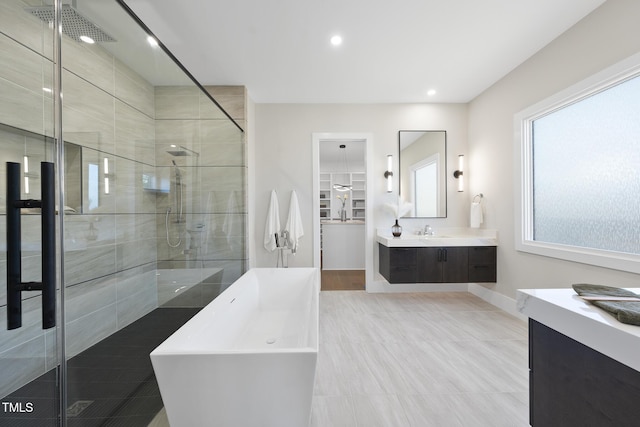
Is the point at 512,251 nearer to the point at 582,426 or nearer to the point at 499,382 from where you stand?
the point at 499,382

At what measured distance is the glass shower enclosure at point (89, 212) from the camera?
0.89 meters

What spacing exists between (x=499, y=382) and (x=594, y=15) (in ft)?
9.01

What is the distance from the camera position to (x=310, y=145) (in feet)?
12.2

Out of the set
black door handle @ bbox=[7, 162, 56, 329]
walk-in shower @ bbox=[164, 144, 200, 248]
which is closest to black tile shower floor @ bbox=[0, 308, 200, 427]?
black door handle @ bbox=[7, 162, 56, 329]

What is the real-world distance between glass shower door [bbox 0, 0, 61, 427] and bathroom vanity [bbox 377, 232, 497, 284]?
292 cm

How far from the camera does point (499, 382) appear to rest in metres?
1.76

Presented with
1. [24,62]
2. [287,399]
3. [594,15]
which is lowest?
[287,399]

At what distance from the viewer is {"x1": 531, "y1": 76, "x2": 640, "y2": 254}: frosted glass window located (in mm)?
1860

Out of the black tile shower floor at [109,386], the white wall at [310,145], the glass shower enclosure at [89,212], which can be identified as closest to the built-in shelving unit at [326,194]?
the white wall at [310,145]

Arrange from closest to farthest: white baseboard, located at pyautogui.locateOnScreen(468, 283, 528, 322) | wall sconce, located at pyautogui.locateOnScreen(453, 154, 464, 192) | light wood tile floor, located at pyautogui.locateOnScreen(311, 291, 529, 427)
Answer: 1. light wood tile floor, located at pyautogui.locateOnScreen(311, 291, 529, 427)
2. white baseboard, located at pyautogui.locateOnScreen(468, 283, 528, 322)
3. wall sconce, located at pyautogui.locateOnScreen(453, 154, 464, 192)

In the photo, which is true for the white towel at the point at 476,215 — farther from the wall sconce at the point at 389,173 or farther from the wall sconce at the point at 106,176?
the wall sconce at the point at 106,176

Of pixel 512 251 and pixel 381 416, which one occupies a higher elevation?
pixel 512 251

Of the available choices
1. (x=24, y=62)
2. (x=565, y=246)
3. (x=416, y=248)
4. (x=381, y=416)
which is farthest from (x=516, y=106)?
(x=24, y=62)

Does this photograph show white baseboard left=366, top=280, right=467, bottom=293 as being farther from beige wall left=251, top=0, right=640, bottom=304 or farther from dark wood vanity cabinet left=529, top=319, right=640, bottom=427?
dark wood vanity cabinet left=529, top=319, right=640, bottom=427
